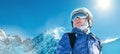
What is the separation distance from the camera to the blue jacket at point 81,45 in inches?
104

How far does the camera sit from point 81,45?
8.75 ft

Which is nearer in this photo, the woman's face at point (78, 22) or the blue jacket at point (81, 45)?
the blue jacket at point (81, 45)

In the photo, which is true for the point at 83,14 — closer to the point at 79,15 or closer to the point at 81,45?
the point at 79,15

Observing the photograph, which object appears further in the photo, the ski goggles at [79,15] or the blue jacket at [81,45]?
the ski goggles at [79,15]

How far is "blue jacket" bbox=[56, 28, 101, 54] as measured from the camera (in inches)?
104

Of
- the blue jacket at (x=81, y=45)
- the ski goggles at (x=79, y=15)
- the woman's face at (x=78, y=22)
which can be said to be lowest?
the blue jacket at (x=81, y=45)

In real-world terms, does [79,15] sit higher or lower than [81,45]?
higher

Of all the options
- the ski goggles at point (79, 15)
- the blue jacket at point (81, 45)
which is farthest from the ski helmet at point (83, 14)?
the blue jacket at point (81, 45)

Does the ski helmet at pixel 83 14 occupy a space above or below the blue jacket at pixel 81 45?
above

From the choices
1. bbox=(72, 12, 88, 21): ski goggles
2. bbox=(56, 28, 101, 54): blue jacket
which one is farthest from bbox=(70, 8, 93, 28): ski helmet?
bbox=(56, 28, 101, 54): blue jacket

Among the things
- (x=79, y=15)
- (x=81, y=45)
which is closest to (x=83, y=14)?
(x=79, y=15)

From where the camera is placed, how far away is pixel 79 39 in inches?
107

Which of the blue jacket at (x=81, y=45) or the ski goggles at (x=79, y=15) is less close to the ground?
the ski goggles at (x=79, y=15)

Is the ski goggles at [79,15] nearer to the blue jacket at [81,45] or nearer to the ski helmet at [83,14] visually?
the ski helmet at [83,14]
